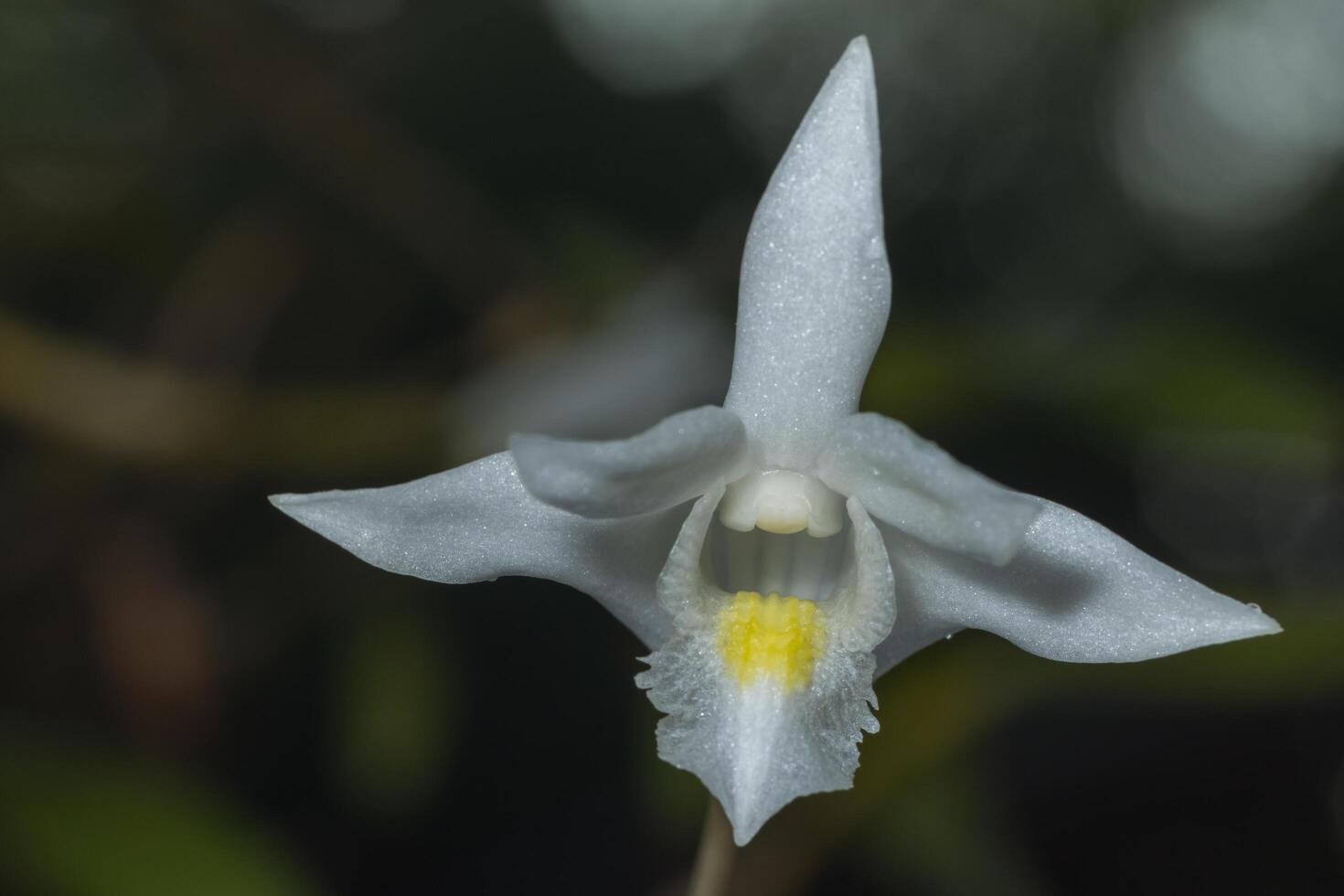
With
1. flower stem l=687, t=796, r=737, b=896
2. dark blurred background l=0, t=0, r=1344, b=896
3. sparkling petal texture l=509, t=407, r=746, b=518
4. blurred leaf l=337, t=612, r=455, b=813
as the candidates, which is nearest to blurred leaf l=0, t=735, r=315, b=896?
dark blurred background l=0, t=0, r=1344, b=896

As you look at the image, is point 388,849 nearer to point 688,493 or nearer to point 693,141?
point 688,493

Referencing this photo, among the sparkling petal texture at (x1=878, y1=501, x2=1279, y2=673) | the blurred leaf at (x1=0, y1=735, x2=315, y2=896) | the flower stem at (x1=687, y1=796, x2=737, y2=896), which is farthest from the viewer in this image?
the blurred leaf at (x1=0, y1=735, x2=315, y2=896)

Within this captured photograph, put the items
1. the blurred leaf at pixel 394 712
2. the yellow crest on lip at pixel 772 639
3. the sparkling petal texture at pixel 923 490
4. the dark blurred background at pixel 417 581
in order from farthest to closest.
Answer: the blurred leaf at pixel 394 712
the dark blurred background at pixel 417 581
the yellow crest on lip at pixel 772 639
the sparkling petal texture at pixel 923 490

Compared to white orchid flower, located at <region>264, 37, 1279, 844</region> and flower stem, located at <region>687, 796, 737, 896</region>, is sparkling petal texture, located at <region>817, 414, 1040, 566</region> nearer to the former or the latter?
white orchid flower, located at <region>264, 37, 1279, 844</region>

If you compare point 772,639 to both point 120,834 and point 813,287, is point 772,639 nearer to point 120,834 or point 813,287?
point 813,287

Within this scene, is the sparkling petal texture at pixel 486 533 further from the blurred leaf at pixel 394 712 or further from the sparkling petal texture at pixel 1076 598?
the blurred leaf at pixel 394 712

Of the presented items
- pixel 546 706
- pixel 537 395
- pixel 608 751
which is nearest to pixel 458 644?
pixel 546 706

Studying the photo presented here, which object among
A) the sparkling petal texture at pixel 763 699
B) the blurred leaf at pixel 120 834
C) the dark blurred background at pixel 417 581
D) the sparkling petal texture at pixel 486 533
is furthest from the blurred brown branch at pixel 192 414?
the sparkling petal texture at pixel 763 699
